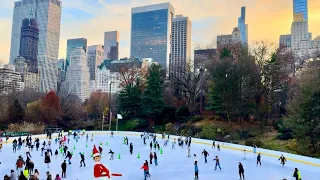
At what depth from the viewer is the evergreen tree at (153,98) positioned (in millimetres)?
56828

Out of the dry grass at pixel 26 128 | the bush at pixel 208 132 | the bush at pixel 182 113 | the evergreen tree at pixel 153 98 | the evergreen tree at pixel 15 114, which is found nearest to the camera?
the bush at pixel 208 132

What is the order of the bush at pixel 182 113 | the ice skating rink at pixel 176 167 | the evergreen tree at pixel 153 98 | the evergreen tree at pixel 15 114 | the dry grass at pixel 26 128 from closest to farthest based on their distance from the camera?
the ice skating rink at pixel 176 167
the dry grass at pixel 26 128
the evergreen tree at pixel 15 114
the bush at pixel 182 113
the evergreen tree at pixel 153 98

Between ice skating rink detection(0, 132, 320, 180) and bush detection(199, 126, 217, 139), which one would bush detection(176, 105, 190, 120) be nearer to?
bush detection(199, 126, 217, 139)

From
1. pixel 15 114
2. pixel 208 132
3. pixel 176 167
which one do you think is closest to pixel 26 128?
→ pixel 15 114

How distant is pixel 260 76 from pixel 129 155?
2738 centimetres

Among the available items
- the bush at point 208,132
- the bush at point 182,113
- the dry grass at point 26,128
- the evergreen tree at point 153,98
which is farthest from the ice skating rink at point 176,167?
the evergreen tree at point 153,98

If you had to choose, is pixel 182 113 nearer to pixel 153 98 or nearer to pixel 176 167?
pixel 153 98

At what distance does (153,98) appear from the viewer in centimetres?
5697

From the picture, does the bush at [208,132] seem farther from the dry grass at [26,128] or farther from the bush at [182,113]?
the dry grass at [26,128]

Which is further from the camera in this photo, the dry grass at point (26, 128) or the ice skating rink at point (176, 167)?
the dry grass at point (26, 128)

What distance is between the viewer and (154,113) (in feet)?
186

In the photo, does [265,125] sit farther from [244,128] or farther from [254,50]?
[254,50]

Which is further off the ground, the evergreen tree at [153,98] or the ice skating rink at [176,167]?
the evergreen tree at [153,98]

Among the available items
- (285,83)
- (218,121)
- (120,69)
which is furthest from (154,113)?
(285,83)
